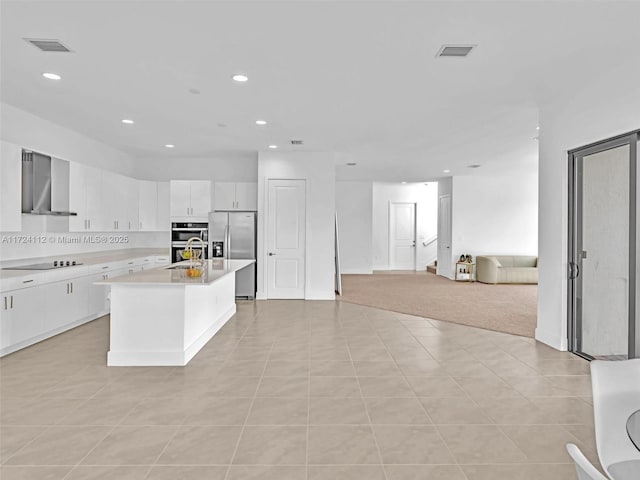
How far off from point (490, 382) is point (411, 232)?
35.4 ft

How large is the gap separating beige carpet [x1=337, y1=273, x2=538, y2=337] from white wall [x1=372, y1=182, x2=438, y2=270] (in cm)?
254

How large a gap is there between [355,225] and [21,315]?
30.0 ft

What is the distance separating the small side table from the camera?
10.9m

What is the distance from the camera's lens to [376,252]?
14.1 meters

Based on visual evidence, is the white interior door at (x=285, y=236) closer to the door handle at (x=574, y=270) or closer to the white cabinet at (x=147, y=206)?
the white cabinet at (x=147, y=206)

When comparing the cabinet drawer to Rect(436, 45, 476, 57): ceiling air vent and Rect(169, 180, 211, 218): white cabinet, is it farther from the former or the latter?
Rect(436, 45, 476, 57): ceiling air vent

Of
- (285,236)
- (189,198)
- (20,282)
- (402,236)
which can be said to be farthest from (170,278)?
(402,236)

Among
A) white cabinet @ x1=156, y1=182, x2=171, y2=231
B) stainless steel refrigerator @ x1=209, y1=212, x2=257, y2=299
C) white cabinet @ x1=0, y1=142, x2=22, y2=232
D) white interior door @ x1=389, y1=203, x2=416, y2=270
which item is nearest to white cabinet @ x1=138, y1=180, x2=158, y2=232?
white cabinet @ x1=156, y1=182, x2=171, y2=231

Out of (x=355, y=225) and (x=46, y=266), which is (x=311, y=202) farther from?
(x=355, y=225)

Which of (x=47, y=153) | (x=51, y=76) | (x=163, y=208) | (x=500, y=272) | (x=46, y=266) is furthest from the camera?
(x=500, y=272)

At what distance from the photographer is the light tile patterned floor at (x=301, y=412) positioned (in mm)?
2402

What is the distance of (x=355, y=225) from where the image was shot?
12.5 metres

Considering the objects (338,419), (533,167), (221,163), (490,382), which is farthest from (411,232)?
(338,419)

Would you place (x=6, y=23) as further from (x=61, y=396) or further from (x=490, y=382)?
(x=490, y=382)
